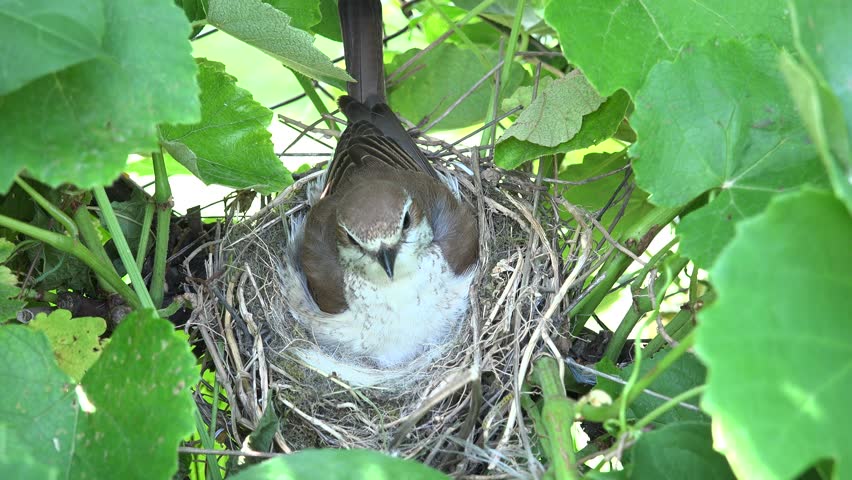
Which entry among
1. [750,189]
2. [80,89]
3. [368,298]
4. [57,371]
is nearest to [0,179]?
[80,89]

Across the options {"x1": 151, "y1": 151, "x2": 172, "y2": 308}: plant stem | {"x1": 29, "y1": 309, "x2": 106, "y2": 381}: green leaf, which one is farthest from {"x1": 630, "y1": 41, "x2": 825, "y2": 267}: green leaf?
{"x1": 29, "y1": 309, "x2": 106, "y2": 381}: green leaf

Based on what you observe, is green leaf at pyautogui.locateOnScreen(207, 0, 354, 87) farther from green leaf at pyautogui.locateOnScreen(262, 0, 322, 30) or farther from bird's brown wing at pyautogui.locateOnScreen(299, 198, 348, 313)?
bird's brown wing at pyautogui.locateOnScreen(299, 198, 348, 313)

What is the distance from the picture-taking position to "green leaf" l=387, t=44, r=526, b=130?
370cm

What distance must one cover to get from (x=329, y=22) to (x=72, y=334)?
1.86 metres

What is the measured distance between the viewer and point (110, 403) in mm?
1891

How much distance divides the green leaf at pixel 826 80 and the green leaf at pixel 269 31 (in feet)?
4.11

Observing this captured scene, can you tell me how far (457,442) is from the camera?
2.53m

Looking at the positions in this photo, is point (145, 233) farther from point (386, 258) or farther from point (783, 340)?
point (783, 340)

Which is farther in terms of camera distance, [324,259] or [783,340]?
[324,259]

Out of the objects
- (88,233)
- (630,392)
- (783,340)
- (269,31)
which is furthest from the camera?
(88,233)

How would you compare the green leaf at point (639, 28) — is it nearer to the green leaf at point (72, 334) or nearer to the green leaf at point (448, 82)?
the green leaf at point (448, 82)

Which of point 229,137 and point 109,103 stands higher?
point 109,103

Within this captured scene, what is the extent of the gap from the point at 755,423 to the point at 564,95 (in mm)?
1743

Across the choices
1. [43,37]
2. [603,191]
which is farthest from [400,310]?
[43,37]
